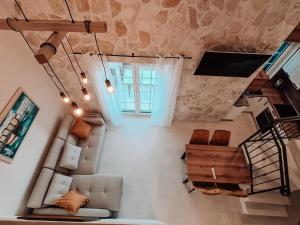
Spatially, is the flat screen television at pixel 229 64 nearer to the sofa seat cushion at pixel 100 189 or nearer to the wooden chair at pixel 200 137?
the wooden chair at pixel 200 137

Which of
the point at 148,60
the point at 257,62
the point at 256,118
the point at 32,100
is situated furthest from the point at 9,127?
the point at 256,118

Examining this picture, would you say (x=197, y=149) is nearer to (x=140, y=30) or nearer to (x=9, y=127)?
(x=140, y=30)

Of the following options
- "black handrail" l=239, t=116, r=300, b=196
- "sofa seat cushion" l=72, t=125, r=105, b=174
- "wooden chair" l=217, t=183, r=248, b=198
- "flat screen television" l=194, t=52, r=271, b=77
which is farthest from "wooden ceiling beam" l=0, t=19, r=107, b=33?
"black handrail" l=239, t=116, r=300, b=196

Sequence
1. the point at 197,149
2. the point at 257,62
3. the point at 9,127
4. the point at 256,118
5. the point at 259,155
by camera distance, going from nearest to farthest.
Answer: the point at 9,127, the point at 257,62, the point at 197,149, the point at 259,155, the point at 256,118

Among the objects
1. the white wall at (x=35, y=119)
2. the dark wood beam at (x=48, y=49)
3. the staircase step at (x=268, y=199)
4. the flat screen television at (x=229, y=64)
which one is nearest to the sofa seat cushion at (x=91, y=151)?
the white wall at (x=35, y=119)

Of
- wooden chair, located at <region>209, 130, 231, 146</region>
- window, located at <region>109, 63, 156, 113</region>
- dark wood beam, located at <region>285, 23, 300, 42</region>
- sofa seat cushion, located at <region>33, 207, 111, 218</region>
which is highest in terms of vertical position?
dark wood beam, located at <region>285, 23, 300, 42</region>

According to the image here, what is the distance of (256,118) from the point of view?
5.10 m

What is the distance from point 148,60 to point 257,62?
194cm

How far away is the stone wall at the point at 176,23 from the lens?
2.75 m

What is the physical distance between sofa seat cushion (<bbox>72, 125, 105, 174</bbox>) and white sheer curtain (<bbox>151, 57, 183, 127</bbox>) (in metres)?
1.40

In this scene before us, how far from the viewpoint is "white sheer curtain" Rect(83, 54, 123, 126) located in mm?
3456

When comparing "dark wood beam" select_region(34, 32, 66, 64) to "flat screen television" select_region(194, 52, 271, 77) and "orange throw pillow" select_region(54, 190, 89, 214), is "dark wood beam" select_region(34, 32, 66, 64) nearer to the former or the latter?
"flat screen television" select_region(194, 52, 271, 77)

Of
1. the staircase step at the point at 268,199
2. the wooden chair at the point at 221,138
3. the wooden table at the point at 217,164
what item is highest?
the wooden chair at the point at 221,138

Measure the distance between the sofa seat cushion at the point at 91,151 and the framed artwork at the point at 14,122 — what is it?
1.27m
